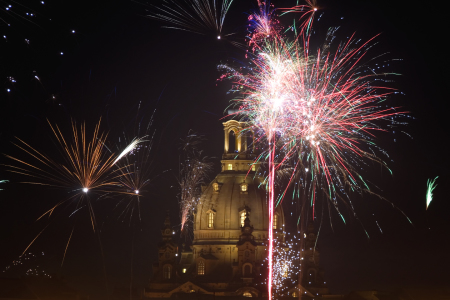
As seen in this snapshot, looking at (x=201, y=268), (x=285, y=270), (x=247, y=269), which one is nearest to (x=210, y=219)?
(x=201, y=268)

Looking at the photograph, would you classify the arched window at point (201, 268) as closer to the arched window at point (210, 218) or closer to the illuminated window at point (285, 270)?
the arched window at point (210, 218)

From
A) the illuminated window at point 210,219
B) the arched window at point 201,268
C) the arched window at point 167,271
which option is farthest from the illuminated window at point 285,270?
the arched window at point 167,271

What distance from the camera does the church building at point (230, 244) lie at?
286ft

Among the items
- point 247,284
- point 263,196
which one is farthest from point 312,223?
point 247,284

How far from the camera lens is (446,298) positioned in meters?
64.6

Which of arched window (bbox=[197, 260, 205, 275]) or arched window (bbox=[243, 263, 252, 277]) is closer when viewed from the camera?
arched window (bbox=[243, 263, 252, 277])

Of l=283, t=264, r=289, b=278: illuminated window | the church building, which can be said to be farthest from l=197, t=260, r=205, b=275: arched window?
l=283, t=264, r=289, b=278: illuminated window

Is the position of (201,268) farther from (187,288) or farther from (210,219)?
(210,219)

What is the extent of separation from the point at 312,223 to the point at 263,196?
644cm

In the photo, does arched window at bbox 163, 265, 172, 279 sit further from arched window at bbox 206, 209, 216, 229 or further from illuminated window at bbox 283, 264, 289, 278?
illuminated window at bbox 283, 264, 289, 278

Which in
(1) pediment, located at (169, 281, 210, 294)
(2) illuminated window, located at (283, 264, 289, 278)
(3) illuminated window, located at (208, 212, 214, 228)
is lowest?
(1) pediment, located at (169, 281, 210, 294)

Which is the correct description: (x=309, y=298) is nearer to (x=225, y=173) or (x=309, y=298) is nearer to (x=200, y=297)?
(x=200, y=297)

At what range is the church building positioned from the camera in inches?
3430

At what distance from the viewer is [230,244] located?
303 ft
